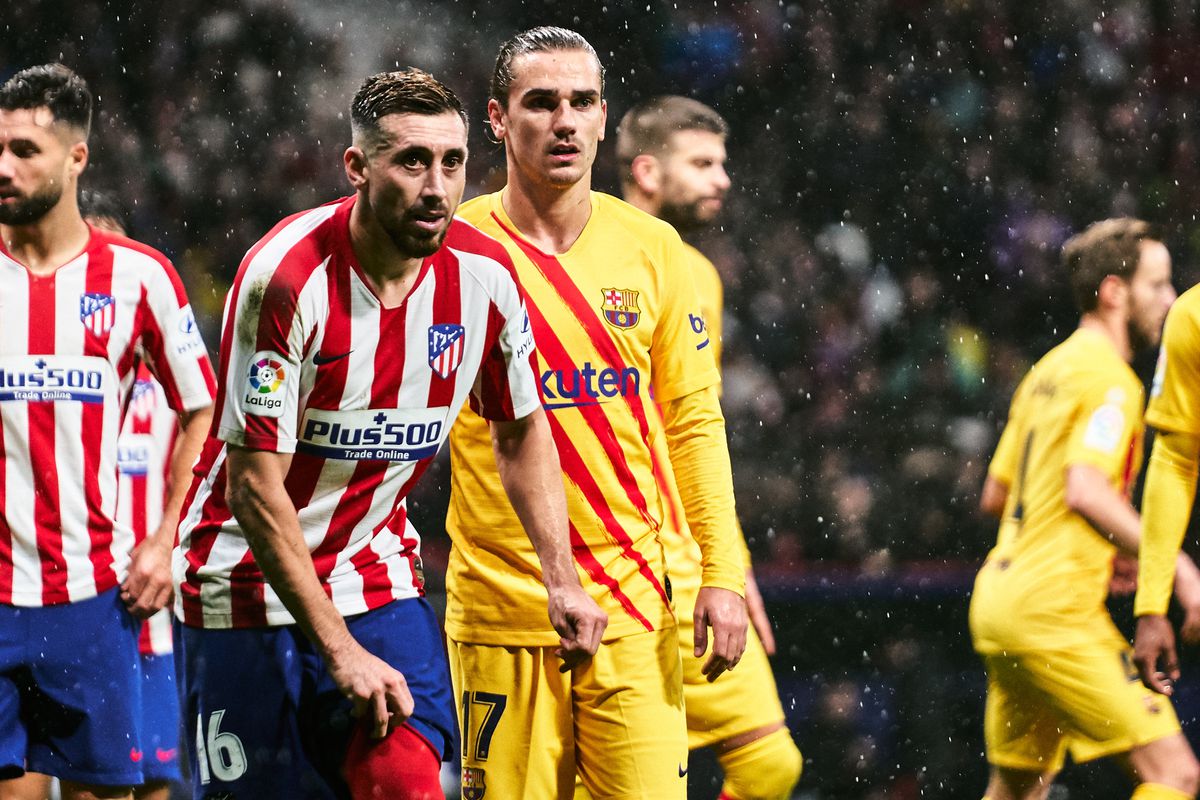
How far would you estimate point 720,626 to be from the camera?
320 cm

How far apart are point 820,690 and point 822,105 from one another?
4161 mm

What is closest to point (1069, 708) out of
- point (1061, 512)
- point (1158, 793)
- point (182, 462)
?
point (1158, 793)

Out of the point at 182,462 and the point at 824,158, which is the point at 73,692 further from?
the point at 824,158

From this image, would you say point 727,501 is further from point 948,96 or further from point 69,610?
point 948,96

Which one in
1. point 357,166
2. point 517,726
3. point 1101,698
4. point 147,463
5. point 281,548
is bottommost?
point 1101,698

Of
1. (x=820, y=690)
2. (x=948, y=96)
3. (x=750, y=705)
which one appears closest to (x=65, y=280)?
(x=750, y=705)

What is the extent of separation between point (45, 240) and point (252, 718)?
1.42 metres

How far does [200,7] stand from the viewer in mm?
9234

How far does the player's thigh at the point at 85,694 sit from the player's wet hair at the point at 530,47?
1401 millimetres

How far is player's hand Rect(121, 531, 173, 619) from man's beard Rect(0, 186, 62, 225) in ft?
2.40

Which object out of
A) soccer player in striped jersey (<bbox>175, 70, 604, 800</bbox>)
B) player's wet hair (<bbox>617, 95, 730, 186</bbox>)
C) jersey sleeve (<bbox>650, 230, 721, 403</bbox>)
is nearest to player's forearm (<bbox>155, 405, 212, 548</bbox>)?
soccer player in striped jersey (<bbox>175, 70, 604, 800</bbox>)

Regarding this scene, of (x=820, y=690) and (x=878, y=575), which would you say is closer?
(x=820, y=690)

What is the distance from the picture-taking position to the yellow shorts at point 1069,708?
430 centimetres

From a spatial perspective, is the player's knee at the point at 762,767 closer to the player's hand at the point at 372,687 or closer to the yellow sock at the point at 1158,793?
the yellow sock at the point at 1158,793
